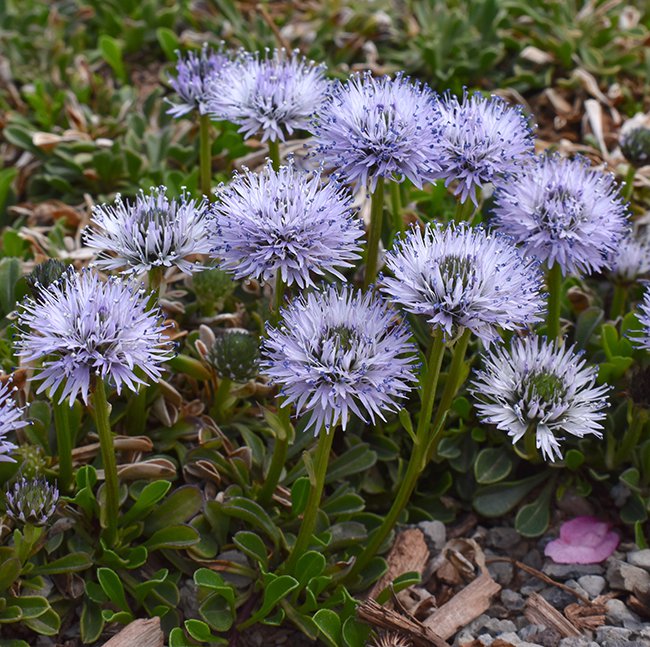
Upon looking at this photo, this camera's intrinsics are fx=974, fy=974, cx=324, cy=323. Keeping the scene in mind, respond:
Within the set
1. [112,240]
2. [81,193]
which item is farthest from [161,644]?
[81,193]

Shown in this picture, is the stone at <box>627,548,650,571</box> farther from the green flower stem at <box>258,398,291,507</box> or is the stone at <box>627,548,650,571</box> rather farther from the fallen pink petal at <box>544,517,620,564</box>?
the green flower stem at <box>258,398,291,507</box>

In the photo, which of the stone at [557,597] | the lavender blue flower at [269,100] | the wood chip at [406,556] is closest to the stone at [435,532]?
the wood chip at [406,556]

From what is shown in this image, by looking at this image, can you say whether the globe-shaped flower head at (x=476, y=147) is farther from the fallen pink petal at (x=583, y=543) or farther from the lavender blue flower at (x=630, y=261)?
the fallen pink petal at (x=583, y=543)

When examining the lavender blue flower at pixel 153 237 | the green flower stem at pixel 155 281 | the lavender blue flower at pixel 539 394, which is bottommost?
the lavender blue flower at pixel 539 394

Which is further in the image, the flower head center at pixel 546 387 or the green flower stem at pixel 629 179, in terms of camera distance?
the green flower stem at pixel 629 179

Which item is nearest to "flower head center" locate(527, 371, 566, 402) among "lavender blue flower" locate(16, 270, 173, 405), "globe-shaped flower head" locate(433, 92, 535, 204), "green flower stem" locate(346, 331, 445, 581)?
"green flower stem" locate(346, 331, 445, 581)

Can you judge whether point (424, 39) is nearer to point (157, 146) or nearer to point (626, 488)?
point (157, 146)
